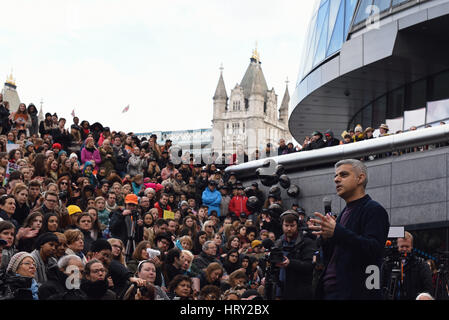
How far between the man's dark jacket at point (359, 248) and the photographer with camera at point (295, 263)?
1.33 meters

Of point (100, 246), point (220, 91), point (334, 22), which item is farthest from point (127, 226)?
point (220, 91)

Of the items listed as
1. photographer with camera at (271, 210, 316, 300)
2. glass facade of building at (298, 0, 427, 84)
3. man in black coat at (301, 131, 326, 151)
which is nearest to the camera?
photographer with camera at (271, 210, 316, 300)

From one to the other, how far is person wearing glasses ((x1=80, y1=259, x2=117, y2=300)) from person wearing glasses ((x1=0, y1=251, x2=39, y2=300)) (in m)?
0.51

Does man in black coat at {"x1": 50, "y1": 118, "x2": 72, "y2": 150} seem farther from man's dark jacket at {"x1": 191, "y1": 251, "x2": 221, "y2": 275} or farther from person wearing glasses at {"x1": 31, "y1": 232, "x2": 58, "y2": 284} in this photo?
person wearing glasses at {"x1": 31, "y1": 232, "x2": 58, "y2": 284}

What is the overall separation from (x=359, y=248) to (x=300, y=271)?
1.63 metres

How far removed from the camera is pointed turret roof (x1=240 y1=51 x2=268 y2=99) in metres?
160

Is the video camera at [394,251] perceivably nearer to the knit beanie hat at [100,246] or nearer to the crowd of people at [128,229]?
the crowd of people at [128,229]

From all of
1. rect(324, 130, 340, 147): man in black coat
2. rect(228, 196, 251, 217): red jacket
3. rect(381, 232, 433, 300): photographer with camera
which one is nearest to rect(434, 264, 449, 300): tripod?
rect(381, 232, 433, 300): photographer with camera

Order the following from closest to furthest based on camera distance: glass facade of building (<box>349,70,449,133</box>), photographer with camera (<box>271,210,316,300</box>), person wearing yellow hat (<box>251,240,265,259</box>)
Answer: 1. photographer with camera (<box>271,210,316,300</box>)
2. person wearing yellow hat (<box>251,240,265,259</box>)
3. glass facade of building (<box>349,70,449,133</box>)

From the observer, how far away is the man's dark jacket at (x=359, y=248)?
185 inches

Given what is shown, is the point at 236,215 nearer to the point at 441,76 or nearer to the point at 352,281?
the point at 441,76
